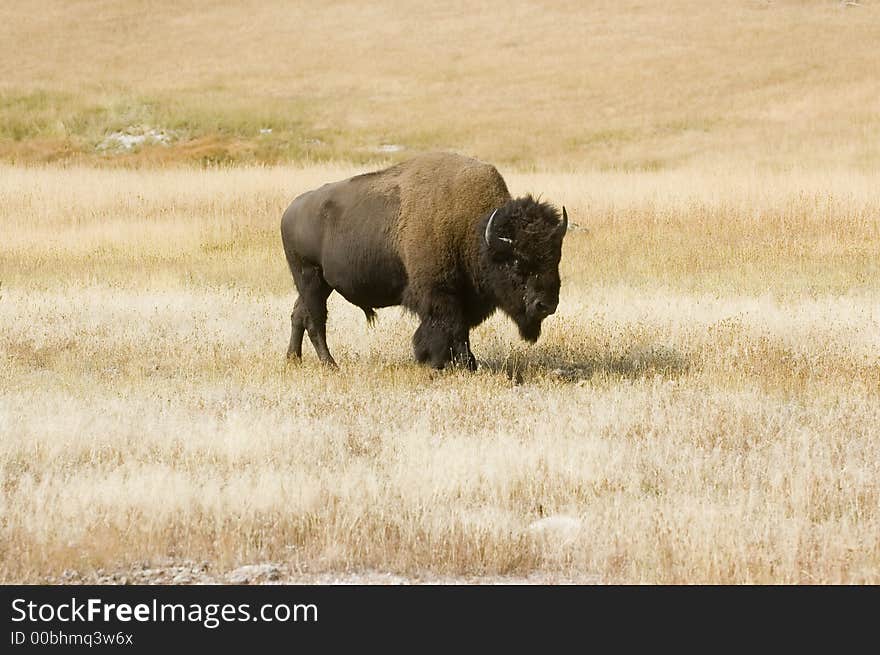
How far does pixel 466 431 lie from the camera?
24.1 ft

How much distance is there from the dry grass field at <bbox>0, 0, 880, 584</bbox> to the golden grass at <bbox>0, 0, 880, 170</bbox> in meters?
1.40

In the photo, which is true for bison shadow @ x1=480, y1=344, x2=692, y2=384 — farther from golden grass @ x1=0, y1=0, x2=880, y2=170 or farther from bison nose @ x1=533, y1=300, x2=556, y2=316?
golden grass @ x1=0, y1=0, x2=880, y2=170

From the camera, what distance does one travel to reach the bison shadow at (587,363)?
934 centimetres

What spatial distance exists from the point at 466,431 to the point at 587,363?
118 inches

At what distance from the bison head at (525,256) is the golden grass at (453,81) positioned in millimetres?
20643

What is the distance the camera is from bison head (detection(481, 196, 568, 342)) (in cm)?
863

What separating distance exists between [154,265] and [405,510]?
12908 mm

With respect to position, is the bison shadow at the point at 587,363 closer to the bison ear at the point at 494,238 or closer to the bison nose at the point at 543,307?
the bison nose at the point at 543,307

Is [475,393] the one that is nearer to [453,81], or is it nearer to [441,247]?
[441,247]

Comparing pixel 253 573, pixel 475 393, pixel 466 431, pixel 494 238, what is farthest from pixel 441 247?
pixel 253 573

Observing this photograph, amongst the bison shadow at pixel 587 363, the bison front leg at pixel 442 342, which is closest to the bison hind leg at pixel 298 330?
the bison front leg at pixel 442 342

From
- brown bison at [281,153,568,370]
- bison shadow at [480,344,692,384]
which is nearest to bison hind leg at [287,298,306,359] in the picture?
brown bison at [281,153,568,370]
